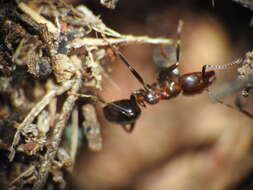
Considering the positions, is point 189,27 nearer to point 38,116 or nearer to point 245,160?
point 245,160

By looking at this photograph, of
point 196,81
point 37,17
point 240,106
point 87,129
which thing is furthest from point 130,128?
point 37,17

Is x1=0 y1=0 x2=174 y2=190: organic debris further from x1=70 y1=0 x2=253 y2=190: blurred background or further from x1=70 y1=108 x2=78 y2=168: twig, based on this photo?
x1=70 y1=0 x2=253 y2=190: blurred background

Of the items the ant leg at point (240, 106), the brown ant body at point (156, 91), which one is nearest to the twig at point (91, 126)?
the brown ant body at point (156, 91)

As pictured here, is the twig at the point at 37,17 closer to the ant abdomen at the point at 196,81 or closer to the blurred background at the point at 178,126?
the blurred background at the point at 178,126

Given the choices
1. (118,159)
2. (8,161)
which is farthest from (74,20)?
(118,159)

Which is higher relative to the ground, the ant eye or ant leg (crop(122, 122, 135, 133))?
the ant eye

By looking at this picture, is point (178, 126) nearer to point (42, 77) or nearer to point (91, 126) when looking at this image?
point (91, 126)

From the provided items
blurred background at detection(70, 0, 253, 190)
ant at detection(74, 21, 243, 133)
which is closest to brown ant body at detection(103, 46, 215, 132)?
ant at detection(74, 21, 243, 133)
